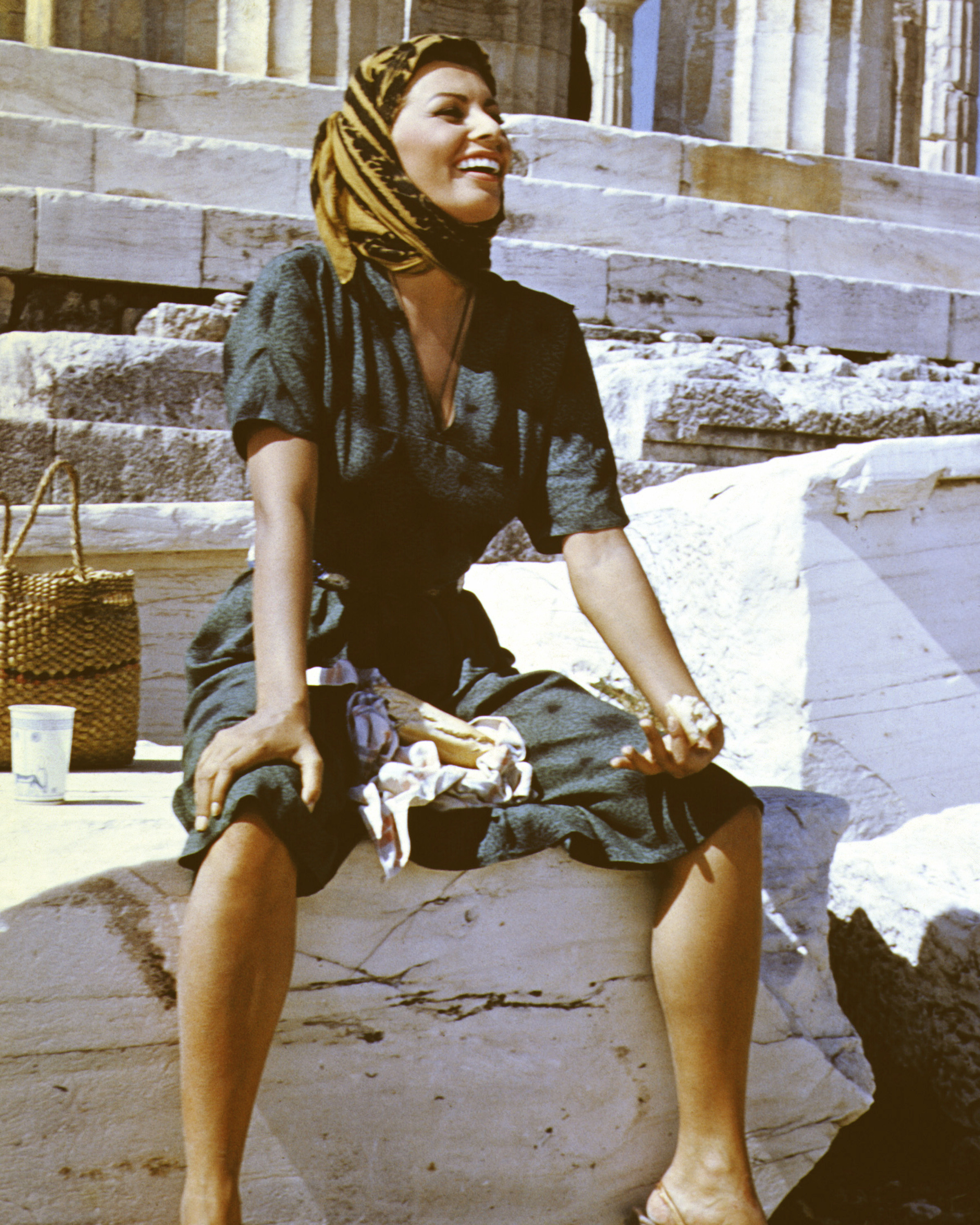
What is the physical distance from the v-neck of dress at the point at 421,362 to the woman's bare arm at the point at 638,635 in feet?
0.91

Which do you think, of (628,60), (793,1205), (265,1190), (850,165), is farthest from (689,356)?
(628,60)

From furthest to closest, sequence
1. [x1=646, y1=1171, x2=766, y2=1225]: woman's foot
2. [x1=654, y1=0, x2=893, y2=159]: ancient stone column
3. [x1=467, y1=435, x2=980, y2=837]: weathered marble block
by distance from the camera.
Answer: [x1=654, y1=0, x2=893, y2=159]: ancient stone column
[x1=467, y1=435, x2=980, y2=837]: weathered marble block
[x1=646, y1=1171, x2=766, y2=1225]: woman's foot

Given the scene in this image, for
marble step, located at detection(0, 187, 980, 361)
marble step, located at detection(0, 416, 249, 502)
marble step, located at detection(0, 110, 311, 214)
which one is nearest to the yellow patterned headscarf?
marble step, located at detection(0, 416, 249, 502)

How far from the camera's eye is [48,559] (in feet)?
11.6

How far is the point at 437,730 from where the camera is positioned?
1929mm

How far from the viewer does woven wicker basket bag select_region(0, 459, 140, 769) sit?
2562 mm

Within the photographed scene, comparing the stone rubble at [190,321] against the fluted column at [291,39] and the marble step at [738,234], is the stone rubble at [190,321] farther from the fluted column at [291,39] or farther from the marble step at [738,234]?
the fluted column at [291,39]

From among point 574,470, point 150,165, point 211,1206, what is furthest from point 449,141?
point 150,165

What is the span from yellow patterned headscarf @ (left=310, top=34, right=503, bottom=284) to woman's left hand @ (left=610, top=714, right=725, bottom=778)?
0.81 meters

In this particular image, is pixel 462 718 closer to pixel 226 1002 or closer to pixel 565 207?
pixel 226 1002

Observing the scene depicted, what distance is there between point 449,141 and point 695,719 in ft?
3.18

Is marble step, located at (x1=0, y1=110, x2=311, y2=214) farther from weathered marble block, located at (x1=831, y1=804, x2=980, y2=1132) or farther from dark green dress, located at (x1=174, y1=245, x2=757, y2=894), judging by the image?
weathered marble block, located at (x1=831, y1=804, x2=980, y2=1132)

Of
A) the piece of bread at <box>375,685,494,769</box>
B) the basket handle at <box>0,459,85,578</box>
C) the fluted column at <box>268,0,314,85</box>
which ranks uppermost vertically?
the fluted column at <box>268,0,314,85</box>

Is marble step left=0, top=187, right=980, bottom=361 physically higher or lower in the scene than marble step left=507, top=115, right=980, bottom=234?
lower
